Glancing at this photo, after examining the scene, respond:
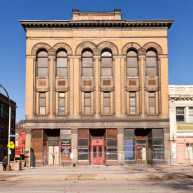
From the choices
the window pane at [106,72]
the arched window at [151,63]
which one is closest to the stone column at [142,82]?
the arched window at [151,63]

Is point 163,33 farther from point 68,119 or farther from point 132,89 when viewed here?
point 68,119

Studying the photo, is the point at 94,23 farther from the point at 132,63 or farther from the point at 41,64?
→ the point at 41,64

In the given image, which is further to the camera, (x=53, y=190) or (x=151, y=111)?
(x=151, y=111)

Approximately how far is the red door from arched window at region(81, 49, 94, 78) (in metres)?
7.65

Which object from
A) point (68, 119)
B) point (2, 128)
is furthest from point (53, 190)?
point (2, 128)

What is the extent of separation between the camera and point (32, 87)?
1897 inches

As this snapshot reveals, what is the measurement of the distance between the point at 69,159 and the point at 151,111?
431 inches

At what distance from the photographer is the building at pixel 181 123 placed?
48.2m

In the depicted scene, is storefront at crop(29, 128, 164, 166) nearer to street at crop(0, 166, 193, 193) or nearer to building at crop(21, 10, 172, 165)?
building at crop(21, 10, 172, 165)

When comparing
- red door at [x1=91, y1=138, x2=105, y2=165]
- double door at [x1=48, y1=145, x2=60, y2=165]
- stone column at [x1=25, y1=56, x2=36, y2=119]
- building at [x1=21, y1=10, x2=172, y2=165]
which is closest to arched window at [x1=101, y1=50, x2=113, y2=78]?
building at [x1=21, y1=10, x2=172, y2=165]

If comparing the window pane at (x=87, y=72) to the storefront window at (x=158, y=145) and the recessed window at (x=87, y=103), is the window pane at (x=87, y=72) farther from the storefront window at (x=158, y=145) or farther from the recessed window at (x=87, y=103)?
the storefront window at (x=158, y=145)

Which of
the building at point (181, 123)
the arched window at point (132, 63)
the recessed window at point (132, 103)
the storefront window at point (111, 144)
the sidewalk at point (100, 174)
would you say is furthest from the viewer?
the arched window at point (132, 63)

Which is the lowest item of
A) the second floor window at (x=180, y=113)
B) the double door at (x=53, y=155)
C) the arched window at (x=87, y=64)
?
the double door at (x=53, y=155)

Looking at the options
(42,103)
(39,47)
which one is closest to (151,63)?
(39,47)
